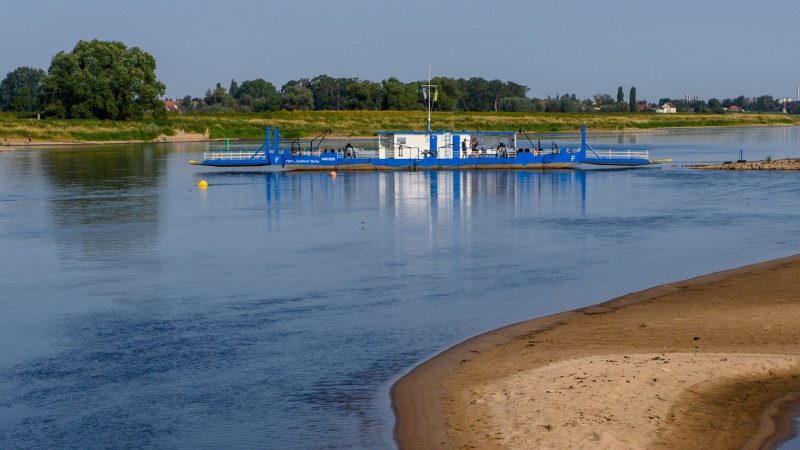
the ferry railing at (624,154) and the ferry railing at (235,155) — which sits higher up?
the ferry railing at (235,155)

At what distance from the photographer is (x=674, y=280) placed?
26094mm

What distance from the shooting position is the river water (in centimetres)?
1584

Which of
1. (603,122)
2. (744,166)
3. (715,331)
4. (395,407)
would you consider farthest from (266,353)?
(603,122)

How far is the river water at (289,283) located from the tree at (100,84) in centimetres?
7308

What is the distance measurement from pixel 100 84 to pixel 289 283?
108 metres

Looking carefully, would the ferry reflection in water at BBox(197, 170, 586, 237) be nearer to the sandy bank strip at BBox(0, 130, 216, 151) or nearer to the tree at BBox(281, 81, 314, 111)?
the sandy bank strip at BBox(0, 130, 216, 151)

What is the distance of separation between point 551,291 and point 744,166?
48703 mm

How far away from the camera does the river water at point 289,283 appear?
52.0 ft

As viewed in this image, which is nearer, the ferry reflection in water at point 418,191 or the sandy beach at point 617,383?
the sandy beach at point 617,383

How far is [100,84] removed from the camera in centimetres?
12794

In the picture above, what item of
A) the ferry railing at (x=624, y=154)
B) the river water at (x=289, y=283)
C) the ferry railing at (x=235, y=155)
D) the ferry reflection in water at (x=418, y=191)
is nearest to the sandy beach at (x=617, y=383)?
the river water at (x=289, y=283)

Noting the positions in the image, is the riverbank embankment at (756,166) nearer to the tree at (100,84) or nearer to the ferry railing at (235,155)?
the ferry railing at (235,155)

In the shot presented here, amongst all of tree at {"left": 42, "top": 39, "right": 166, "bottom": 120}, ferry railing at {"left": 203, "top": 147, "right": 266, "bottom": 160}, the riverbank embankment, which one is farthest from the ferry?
tree at {"left": 42, "top": 39, "right": 166, "bottom": 120}

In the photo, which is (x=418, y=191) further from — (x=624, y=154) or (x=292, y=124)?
(x=292, y=124)
